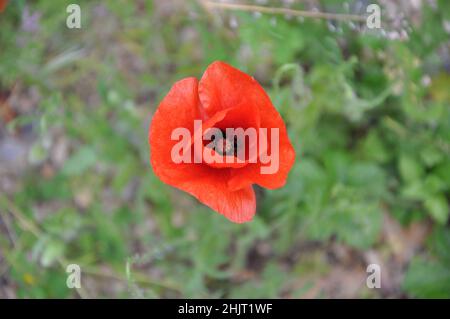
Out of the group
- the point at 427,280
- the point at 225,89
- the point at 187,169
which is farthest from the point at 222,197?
the point at 427,280

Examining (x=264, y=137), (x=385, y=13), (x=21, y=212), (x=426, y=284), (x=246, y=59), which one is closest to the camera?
(x=264, y=137)

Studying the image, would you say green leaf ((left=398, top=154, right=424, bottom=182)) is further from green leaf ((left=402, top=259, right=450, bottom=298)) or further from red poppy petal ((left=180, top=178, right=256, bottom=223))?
red poppy petal ((left=180, top=178, right=256, bottom=223))

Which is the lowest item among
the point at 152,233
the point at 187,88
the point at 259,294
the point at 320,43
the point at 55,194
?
the point at 259,294

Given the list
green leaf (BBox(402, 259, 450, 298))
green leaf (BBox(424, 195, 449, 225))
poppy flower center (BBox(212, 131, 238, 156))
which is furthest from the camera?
green leaf (BBox(424, 195, 449, 225))

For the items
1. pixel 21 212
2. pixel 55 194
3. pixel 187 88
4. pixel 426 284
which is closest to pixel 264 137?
pixel 187 88

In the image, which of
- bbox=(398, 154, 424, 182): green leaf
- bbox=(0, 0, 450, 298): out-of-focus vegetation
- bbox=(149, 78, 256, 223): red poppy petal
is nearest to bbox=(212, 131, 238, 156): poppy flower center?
bbox=(149, 78, 256, 223): red poppy petal

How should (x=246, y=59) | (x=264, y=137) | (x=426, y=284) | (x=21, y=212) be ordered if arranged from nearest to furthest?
(x=264, y=137), (x=426, y=284), (x=21, y=212), (x=246, y=59)

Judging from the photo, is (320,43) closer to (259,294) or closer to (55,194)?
(259,294)
